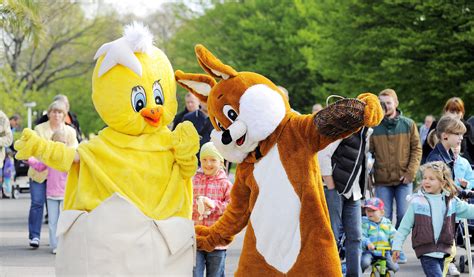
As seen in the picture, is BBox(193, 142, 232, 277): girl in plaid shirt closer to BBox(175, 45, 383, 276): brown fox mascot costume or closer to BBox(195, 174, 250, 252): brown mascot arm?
BBox(195, 174, 250, 252): brown mascot arm

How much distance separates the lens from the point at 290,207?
662 cm

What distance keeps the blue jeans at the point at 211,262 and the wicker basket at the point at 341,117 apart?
2.18 meters

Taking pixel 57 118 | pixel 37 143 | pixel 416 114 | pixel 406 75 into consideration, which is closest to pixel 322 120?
pixel 37 143

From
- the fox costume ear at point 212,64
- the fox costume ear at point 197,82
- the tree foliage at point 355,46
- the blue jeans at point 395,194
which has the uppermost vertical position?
the tree foliage at point 355,46

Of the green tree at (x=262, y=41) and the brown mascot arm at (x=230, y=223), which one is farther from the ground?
the green tree at (x=262, y=41)

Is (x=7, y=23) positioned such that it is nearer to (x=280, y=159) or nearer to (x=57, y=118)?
(x=57, y=118)

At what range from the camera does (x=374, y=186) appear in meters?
12.0

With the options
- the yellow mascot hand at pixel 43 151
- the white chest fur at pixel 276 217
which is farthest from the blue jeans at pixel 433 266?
the yellow mascot hand at pixel 43 151

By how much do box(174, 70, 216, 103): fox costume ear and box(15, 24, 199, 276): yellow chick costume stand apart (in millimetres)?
125

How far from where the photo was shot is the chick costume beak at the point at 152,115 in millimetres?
7105

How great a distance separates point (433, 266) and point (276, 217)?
2.33 m

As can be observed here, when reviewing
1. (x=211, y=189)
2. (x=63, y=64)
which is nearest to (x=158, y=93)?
(x=211, y=189)

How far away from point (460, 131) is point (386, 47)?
23.4 metres

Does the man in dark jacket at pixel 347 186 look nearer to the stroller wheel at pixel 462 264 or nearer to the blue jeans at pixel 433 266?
the blue jeans at pixel 433 266
